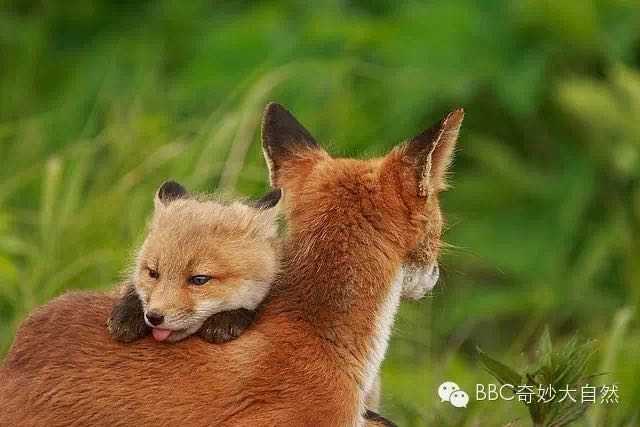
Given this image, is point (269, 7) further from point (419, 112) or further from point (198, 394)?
point (198, 394)

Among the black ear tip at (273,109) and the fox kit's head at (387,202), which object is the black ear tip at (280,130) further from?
the fox kit's head at (387,202)

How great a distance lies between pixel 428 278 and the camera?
20.7ft

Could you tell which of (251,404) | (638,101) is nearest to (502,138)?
(638,101)

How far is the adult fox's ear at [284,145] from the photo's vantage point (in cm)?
641

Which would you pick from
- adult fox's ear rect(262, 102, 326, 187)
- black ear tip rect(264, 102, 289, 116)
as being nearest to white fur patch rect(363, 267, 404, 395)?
adult fox's ear rect(262, 102, 326, 187)

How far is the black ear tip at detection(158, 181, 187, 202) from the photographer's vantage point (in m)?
6.31

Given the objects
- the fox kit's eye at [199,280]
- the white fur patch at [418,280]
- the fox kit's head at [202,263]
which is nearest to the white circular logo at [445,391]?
the white fur patch at [418,280]

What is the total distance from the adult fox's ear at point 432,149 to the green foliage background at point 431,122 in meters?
3.87

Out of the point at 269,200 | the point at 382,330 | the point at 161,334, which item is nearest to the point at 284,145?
the point at 269,200

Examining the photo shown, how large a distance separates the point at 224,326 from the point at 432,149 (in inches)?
41.9

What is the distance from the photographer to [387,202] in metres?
6.08

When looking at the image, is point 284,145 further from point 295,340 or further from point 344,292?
point 295,340

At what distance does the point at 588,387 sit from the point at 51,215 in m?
4.25

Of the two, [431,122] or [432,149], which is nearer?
[432,149]
